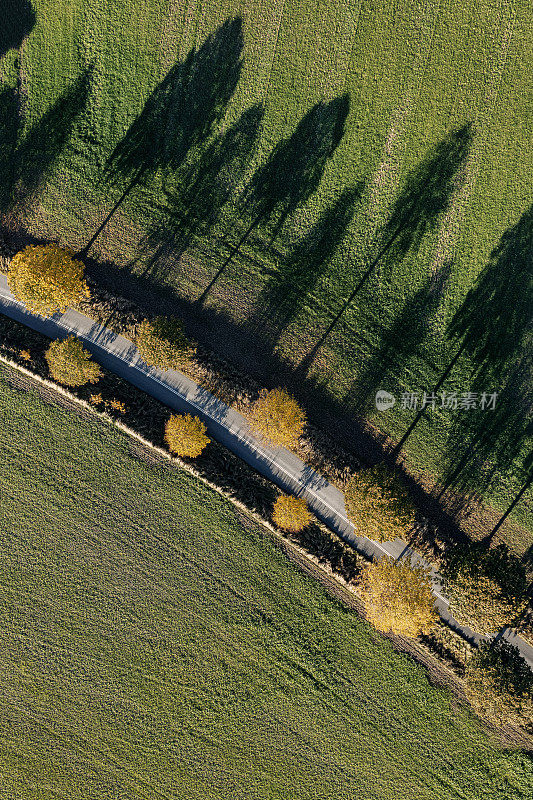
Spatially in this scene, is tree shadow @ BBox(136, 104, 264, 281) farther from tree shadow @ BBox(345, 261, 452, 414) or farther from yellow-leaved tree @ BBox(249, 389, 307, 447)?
tree shadow @ BBox(345, 261, 452, 414)

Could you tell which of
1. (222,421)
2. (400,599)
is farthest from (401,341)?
(400,599)

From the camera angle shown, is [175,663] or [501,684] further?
[175,663]

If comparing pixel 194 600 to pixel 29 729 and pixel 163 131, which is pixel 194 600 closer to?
pixel 29 729

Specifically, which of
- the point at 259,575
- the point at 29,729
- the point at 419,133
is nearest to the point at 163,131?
the point at 419,133

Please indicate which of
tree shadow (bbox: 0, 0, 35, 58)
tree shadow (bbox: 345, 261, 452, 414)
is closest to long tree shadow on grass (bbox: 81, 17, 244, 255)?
tree shadow (bbox: 0, 0, 35, 58)

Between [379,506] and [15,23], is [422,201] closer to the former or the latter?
[379,506]
